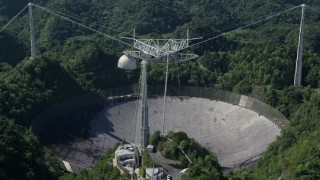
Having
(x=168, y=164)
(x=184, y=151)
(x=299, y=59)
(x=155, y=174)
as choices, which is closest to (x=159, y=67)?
(x=299, y=59)

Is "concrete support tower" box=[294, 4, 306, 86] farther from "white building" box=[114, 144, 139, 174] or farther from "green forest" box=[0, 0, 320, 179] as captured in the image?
"white building" box=[114, 144, 139, 174]

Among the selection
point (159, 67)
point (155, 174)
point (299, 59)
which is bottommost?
point (155, 174)

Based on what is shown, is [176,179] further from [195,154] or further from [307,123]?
[307,123]

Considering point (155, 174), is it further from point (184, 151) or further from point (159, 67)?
point (159, 67)

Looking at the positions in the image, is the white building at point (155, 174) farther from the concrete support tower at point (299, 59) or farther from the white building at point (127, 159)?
the concrete support tower at point (299, 59)

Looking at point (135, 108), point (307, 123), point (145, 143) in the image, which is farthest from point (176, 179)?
point (135, 108)
